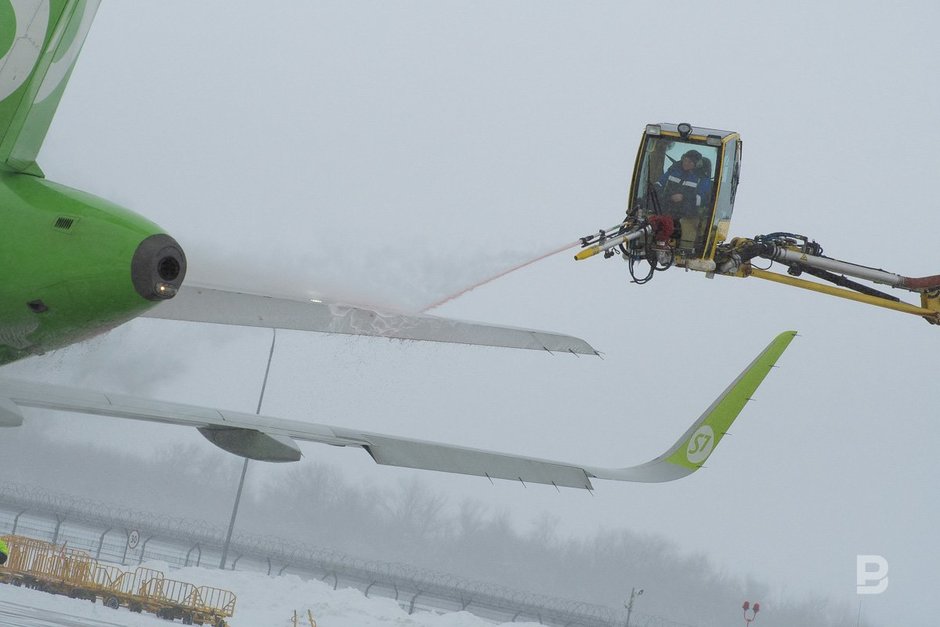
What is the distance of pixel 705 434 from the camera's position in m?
16.2

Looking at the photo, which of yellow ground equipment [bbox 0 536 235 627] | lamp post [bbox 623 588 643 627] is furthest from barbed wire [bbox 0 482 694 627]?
yellow ground equipment [bbox 0 536 235 627]

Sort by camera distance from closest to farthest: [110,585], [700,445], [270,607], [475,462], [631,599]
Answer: [475,462]
[700,445]
[270,607]
[110,585]
[631,599]

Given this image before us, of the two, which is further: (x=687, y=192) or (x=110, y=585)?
(x=110, y=585)

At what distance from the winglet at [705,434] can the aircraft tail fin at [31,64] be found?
7010mm

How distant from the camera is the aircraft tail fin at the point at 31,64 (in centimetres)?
1116

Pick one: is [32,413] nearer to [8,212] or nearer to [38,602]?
[8,212]

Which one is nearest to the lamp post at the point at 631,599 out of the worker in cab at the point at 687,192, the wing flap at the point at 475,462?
the worker in cab at the point at 687,192

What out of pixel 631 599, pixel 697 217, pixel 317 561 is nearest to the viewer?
pixel 697 217

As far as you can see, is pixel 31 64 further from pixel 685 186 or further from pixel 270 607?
pixel 270 607

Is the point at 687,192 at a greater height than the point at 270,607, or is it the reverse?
the point at 687,192

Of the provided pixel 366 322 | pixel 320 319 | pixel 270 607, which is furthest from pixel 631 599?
pixel 320 319

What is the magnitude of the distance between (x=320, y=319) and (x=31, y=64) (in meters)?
3.91

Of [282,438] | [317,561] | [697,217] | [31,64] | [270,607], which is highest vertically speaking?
[697,217]

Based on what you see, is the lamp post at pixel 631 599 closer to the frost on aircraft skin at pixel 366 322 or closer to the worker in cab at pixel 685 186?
the worker in cab at pixel 685 186
